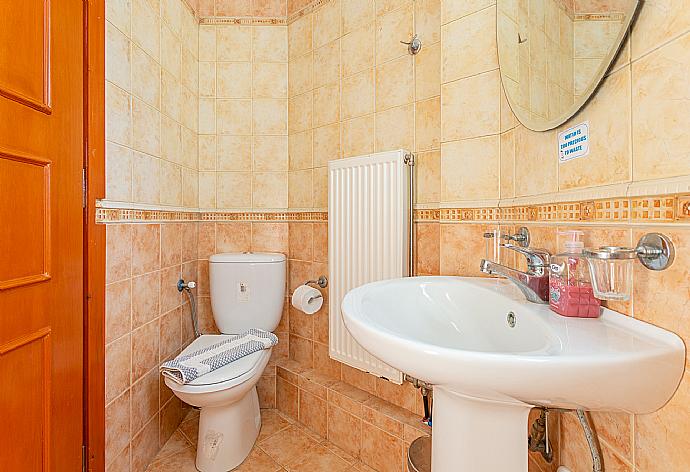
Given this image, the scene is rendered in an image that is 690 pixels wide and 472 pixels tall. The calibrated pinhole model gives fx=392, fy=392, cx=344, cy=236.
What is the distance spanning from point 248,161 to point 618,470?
2.11m

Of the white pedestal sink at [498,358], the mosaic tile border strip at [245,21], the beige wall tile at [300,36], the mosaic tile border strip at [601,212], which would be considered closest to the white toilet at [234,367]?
the white pedestal sink at [498,358]

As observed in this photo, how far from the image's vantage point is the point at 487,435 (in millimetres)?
760

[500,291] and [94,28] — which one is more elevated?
[94,28]

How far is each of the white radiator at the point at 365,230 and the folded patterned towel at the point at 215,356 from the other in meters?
0.36

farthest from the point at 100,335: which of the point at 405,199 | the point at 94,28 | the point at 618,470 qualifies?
the point at 618,470

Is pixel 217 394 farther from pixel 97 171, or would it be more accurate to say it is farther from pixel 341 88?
pixel 341 88

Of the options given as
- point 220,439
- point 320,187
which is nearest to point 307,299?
point 320,187

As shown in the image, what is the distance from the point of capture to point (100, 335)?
1422mm

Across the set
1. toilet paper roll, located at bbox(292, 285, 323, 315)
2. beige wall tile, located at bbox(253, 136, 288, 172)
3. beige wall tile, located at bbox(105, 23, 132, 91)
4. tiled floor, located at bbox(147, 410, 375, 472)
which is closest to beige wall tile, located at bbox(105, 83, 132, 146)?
beige wall tile, located at bbox(105, 23, 132, 91)

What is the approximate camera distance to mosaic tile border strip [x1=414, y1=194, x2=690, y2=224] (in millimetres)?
604

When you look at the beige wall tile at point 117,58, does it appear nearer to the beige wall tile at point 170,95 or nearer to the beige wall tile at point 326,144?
the beige wall tile at point 170,95

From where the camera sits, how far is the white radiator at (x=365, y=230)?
1.66 metres

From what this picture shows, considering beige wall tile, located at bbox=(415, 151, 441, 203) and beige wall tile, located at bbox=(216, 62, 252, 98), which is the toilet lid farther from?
beige wall tile, located at bbox=(216, 62, 252, 98)

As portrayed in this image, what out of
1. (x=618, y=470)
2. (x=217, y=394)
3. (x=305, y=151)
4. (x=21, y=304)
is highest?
(x=305, y=151)
